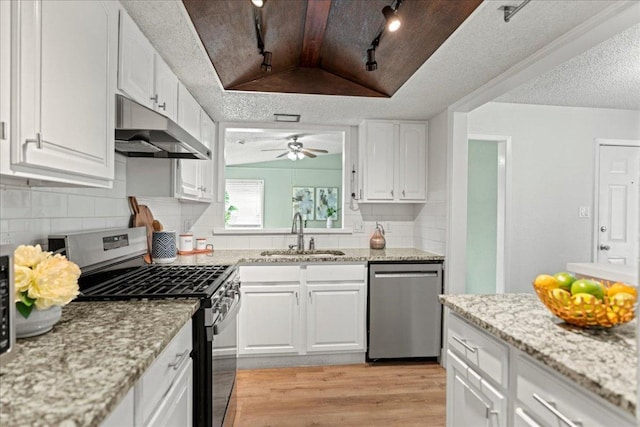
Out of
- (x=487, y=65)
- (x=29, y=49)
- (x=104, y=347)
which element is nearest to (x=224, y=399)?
(x=104, y=347)

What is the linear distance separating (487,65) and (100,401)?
2375 millimetres

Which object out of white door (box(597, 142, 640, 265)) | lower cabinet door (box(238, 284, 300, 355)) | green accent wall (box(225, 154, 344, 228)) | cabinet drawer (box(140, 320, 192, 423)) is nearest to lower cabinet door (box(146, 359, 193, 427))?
cabinet drawer (box(140, 320, 192, 423))

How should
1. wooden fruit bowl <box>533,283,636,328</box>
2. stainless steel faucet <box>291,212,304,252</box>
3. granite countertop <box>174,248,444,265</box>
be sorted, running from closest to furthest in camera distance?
1. wooden fruit bowl <box>533,283,636,328</box>
2. granite countertop <box>174,248,444,265</box>
3. stainless steel faucet <box>291,212,304,252</box>

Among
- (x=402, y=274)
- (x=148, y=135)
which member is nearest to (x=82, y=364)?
(x=148, y=135)

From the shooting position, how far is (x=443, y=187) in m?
3.12

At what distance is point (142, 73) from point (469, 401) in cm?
204

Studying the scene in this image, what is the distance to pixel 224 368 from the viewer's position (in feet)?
6.17

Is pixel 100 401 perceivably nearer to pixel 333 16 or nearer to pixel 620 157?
pixel 333 16

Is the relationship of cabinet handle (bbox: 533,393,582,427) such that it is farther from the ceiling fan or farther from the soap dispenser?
the ceiling fan

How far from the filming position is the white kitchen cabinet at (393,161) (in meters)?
3.40

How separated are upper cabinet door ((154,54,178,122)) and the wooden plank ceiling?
10.7 inches

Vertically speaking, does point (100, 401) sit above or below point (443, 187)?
below

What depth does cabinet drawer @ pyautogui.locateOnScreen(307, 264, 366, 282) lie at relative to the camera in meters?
3.02

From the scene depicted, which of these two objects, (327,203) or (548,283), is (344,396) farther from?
(327,203)
